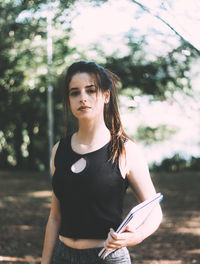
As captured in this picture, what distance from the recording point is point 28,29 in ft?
17.6

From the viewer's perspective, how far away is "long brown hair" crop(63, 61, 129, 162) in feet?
5.28

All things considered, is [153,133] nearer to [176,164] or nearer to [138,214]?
[176,164]

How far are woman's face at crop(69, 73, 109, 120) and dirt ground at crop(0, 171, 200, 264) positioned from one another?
3.74 metres

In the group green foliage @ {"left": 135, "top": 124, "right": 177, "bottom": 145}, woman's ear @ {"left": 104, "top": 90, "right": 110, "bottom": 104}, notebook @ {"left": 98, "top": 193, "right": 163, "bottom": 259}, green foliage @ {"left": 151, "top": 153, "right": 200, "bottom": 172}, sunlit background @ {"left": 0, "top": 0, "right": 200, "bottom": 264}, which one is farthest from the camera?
green foliage @ {"left": 135, "top": 124, "right": 177, "bottom": 145}

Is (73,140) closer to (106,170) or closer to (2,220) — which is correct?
(106,170)

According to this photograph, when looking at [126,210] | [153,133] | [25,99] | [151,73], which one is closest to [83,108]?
[126,210]

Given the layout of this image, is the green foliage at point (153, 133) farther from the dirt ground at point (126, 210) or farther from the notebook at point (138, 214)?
the notebook at point (138, 214)

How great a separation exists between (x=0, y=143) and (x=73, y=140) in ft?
45.7

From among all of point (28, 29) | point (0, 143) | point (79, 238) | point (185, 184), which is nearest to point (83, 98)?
point (79, 238)

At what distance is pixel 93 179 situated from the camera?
1531mm

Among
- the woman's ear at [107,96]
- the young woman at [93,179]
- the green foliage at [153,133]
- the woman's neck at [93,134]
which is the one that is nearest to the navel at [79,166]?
the young woman at [93,179]

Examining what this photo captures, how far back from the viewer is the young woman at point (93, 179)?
5.00 ft

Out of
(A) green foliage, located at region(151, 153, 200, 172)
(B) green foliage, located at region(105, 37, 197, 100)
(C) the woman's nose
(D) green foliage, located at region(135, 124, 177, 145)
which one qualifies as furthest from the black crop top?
(D) green foliage, located at region(135, 124, 177, 145)

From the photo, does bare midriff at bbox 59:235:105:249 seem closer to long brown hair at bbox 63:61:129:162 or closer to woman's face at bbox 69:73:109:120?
long brown hair at bbox 63:61:129:162
